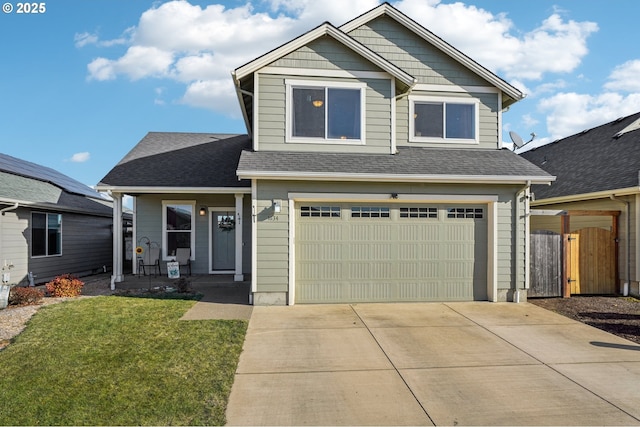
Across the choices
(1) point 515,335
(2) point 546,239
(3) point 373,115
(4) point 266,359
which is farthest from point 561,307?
(4) point 266,359

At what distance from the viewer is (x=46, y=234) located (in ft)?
40.7

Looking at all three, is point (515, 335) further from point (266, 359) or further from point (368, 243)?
point (266, 359)

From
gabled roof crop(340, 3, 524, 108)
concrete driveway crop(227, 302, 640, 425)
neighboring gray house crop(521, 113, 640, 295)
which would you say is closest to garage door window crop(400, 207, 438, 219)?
concrete driveway crop(227, 302, 640, 425)

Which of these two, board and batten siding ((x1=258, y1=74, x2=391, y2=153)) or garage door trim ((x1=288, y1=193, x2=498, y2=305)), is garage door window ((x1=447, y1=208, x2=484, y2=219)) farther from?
board and batten siding ((x1=258, y1=74, x2=391, y2=153))

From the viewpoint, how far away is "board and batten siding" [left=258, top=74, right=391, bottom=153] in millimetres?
9312

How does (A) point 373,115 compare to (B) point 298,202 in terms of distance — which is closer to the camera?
(B) point 298,202

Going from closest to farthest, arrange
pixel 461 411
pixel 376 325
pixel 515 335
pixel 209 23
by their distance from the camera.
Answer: pixel 461 411 < pixel 515 335 < pixel 376 325 < pixel 209 23

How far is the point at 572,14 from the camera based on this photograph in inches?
389

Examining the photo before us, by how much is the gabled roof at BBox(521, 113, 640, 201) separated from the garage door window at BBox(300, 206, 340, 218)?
304 inches

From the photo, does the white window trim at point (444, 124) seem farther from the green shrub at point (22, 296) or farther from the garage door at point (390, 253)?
the green shrub at point (22, 296)

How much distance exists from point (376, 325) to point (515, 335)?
2.40 m

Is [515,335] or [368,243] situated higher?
[368,243]

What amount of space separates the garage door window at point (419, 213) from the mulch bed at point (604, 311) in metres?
3.29

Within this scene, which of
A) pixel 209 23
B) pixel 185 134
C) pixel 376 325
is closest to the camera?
pixel 376 325
